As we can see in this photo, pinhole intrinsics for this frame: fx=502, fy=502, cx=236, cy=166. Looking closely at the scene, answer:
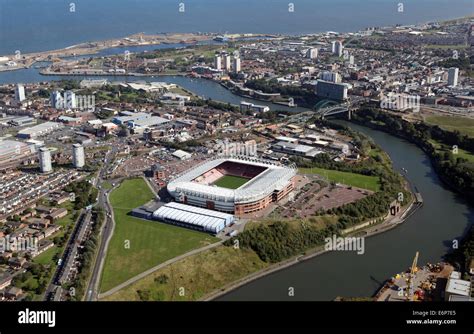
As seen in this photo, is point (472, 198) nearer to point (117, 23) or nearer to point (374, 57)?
point (374, 57)

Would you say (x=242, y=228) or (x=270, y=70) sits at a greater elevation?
(x=270, y=70)

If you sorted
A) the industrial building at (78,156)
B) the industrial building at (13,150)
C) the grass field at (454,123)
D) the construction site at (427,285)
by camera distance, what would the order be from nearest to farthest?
the construction site at (427,285), the industrial building at (78,156), the industrial building at (13,150), the grass field at (454,123)

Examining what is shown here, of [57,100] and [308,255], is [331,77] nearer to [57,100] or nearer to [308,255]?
[57,100]

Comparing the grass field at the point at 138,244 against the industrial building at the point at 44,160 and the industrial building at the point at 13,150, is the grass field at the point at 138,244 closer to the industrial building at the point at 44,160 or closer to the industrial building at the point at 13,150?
the industrial building at the point at 44,160

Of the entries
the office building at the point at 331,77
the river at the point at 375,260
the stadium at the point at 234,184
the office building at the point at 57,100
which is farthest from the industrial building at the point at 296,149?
the office building at the point at 331,77

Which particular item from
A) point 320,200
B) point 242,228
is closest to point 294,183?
point 320,200

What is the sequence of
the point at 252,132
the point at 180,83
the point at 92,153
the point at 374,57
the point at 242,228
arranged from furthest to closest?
the point at 374,57 < the point at 180,83 < the point at 252,132 < the point at 92,153 < the point at 242,228

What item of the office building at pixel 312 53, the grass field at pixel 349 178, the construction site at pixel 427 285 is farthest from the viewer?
the office building at pixel 312 53
